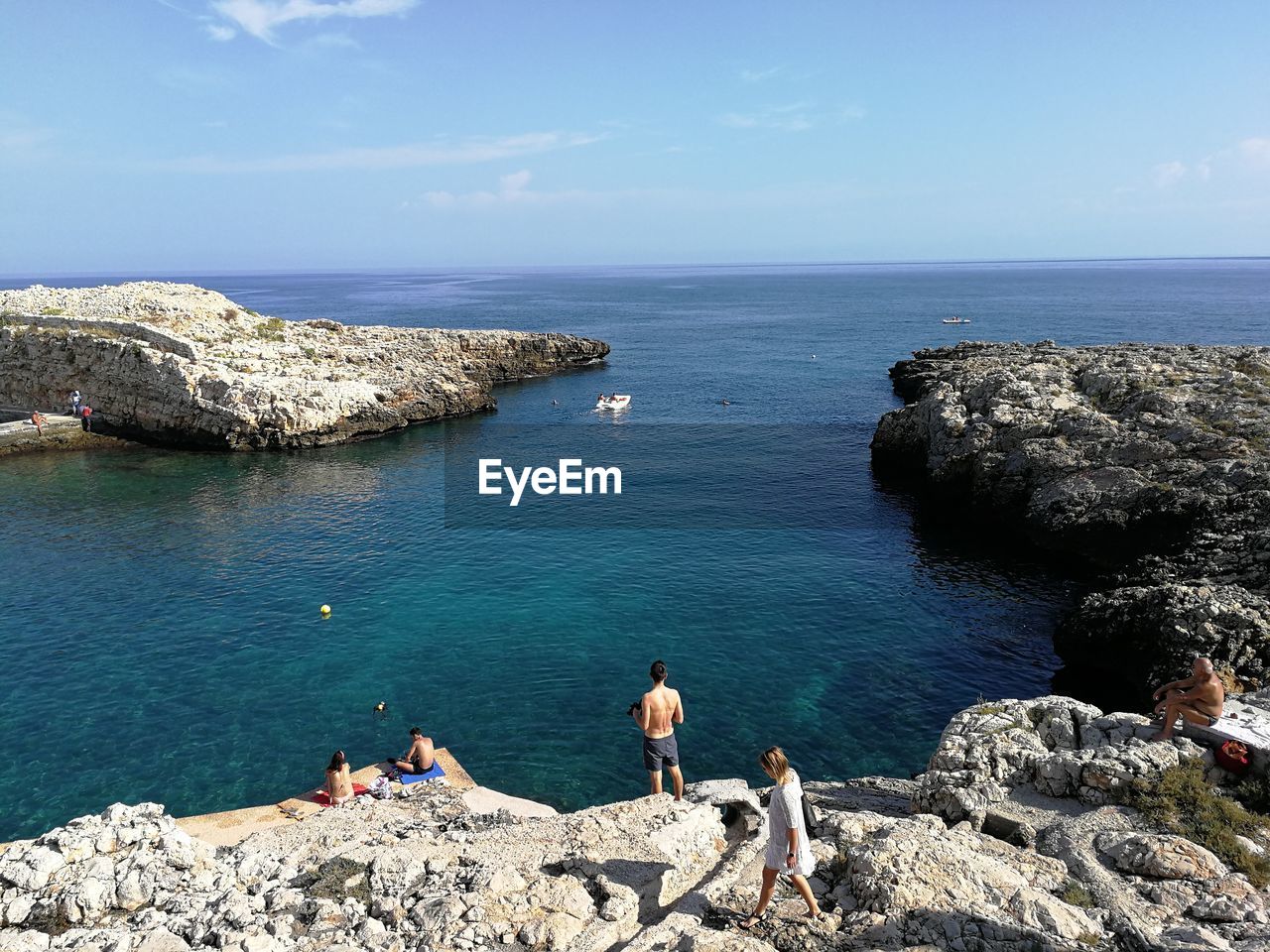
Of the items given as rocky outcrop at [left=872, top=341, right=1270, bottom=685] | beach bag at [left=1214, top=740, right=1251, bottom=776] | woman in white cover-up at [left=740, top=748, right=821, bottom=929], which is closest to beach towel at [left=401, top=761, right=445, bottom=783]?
woman in white cover-up at [left=740, top=748, right=821, bottom=929]

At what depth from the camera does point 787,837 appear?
10.5m

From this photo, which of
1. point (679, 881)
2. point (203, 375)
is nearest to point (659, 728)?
point (679, 881)

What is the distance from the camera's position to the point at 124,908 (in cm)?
1170

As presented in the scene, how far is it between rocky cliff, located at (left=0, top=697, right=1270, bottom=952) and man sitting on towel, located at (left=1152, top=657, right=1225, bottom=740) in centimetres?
55

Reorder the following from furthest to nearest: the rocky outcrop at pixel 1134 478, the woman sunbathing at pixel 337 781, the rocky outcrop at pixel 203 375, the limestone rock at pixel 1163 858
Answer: the rocky outcrop at pixel 203 375 < the rocky outcrop at pixel 1134 478 < the woman sunbathing at pixel 337 781 < the limestone rock at pixel 1163 858

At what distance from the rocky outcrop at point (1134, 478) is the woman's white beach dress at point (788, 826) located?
52.8 ft

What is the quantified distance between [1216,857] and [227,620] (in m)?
28.8

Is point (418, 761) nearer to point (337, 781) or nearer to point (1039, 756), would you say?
point (337, 781)

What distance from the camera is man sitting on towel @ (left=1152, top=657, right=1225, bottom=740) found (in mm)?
14312

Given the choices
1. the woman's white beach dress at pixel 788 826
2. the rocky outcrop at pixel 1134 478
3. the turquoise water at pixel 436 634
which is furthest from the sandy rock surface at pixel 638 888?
the rocky outcrop at pixel 1134 478

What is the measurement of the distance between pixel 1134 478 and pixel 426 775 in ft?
98.2

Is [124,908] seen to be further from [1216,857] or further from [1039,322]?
[1039,322]

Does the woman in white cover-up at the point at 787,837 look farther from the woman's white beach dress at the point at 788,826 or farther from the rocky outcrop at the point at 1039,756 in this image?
the rocky outcrop at the point at 1039,756

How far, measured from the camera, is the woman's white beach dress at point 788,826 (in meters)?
10.5
